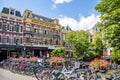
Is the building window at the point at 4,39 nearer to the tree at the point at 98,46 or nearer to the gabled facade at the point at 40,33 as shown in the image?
the gabled facade at the point at 40,33

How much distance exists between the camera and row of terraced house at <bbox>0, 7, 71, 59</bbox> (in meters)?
29.1

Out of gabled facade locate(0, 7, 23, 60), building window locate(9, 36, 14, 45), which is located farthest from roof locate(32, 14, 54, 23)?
building window locate(9, 36, 14, 45)

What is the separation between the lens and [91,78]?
9.38 meters

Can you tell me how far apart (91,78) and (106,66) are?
663 cm

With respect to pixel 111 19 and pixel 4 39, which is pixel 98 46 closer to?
pixel 4 39

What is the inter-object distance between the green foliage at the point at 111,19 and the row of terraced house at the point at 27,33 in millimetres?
19861

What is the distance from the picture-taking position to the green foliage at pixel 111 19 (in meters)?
10.4

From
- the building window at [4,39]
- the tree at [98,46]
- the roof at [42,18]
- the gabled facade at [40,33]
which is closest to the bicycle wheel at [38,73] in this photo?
the building window at [4,39]

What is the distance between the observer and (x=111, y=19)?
11234 mm

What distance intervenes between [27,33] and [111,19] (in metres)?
22.9

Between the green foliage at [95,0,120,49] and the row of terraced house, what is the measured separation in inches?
782

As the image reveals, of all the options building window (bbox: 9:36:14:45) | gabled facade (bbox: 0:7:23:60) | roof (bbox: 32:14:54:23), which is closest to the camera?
gabled facade (bbox: 0:7:23:60)

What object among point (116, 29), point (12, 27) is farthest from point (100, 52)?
point (116, 29)

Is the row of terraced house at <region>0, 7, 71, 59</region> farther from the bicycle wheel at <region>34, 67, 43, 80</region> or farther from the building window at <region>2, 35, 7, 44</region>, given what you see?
the bicycle wheel at <region>34, 67, 43, 80</region>
